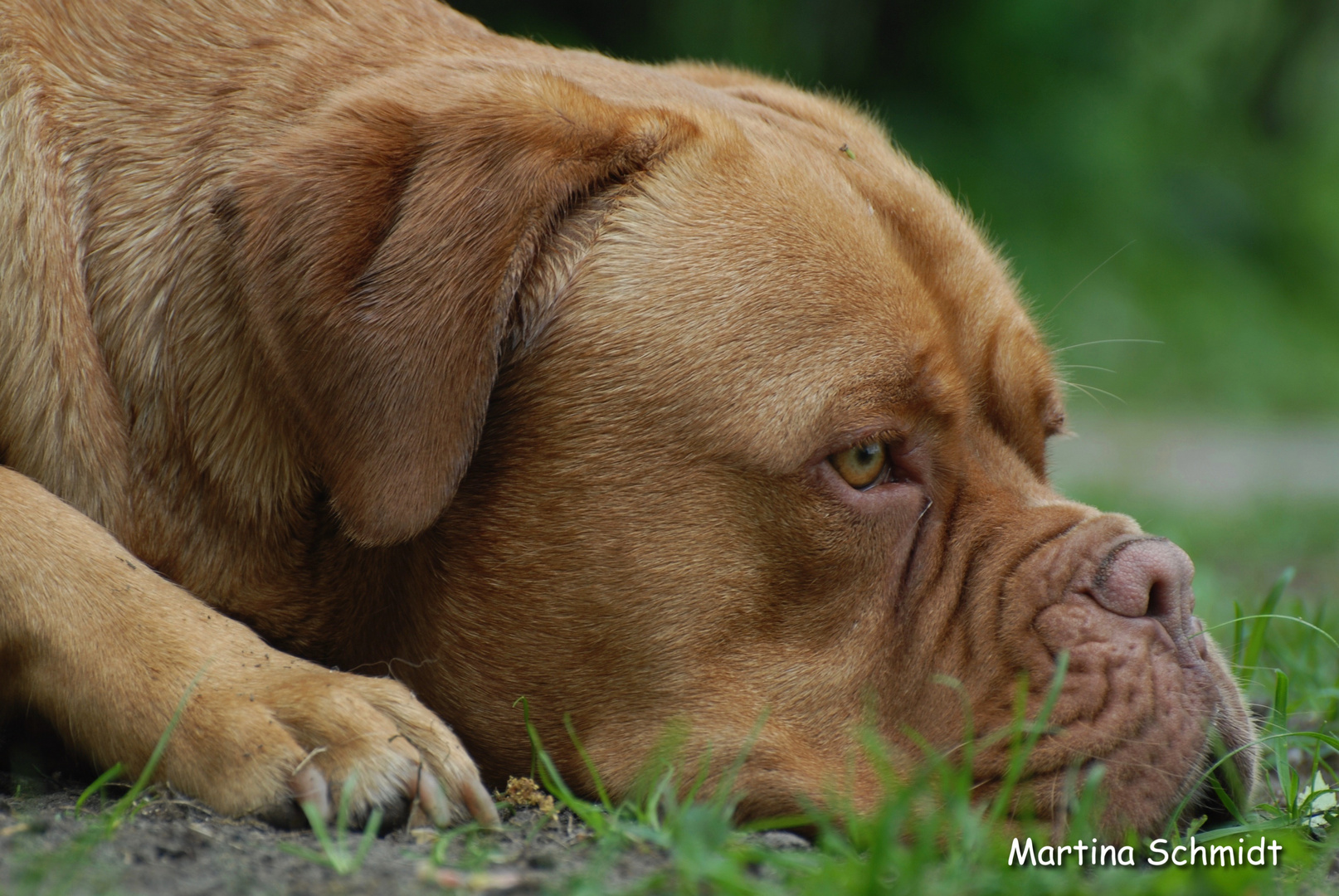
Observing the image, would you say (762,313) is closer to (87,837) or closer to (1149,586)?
(1149,586)

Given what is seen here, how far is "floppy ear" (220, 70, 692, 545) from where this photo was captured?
226 centimetres

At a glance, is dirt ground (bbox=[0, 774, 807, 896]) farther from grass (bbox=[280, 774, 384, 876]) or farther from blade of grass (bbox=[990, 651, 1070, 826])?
blade of grass (bbox=[990, 651, 1070, 826])

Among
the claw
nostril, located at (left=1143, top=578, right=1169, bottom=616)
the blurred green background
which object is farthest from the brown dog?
the blurred green background

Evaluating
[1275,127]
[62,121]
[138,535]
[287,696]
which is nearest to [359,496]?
[287,696]

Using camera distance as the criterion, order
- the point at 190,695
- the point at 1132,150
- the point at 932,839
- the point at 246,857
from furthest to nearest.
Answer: the point at 1132,150 < the point at 190,695 < the point at 246,857 < the point at 932,839

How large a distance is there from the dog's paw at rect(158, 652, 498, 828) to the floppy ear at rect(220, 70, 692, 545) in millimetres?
304

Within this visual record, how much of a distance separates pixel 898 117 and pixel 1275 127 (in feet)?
15.8

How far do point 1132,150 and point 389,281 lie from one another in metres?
12.3

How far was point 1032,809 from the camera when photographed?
7.27 ft

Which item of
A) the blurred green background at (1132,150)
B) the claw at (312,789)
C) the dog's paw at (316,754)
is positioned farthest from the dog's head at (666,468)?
the blurred green background at (1132,150)

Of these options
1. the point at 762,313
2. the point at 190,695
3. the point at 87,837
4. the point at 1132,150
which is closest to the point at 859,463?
the point at 762,313

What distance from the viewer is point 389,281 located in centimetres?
229

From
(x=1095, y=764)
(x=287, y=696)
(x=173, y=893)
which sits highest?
(x=1095, y=764)

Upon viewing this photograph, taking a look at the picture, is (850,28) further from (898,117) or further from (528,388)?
(528,388)
